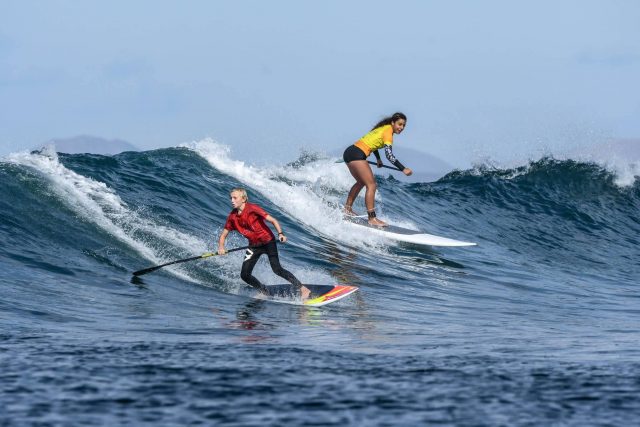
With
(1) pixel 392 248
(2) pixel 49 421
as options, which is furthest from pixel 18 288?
(1) pixel 392 248

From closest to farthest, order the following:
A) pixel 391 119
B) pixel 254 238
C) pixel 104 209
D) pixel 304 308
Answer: pixel 304 308, pixel 254 238, pixel 104 209, pixel 391 119

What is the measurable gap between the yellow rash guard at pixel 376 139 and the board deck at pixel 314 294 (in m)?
4.64

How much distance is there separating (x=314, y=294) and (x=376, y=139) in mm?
→ 5229

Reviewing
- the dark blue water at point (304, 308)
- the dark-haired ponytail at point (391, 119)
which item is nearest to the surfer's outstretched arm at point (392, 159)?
the dark-haired ponytail at point (391, 119)

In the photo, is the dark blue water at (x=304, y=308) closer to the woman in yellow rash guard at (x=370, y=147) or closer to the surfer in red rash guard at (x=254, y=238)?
the surfer in red rash guard at (x=254, y=238)

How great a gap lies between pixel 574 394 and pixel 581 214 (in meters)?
17.5

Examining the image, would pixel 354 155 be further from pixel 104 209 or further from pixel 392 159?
pixel 104 209

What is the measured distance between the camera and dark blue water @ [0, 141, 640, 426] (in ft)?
18.3

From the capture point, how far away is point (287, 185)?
64.8ft

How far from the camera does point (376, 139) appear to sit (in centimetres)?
1570

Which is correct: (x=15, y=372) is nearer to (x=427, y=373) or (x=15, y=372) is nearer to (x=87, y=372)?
(x=87, y=372)

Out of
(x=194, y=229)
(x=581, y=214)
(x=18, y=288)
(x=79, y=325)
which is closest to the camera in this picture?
(x=79, y=325)

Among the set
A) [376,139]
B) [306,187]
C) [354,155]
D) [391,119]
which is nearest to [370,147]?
[376,139]

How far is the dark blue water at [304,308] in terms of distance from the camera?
5.59 meters
